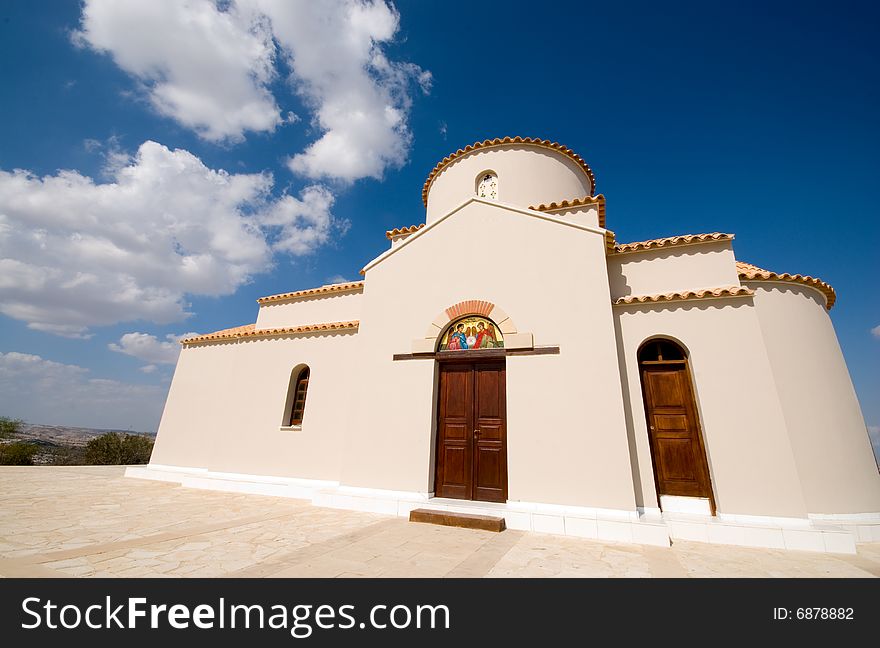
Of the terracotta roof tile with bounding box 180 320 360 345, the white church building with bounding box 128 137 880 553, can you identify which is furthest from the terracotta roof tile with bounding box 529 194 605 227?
the terracotta roof tile with bounding box 180 320 360 345

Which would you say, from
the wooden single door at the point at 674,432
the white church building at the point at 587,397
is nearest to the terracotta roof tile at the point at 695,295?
the white church building at the point at 587,397

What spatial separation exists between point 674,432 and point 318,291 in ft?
35.5

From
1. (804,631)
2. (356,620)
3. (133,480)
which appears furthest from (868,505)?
(133,480)

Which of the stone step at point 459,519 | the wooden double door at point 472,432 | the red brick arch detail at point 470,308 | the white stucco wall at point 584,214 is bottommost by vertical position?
the stone step at point 459,519

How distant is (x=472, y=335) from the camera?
8.20 meters

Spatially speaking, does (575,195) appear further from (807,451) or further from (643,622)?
(643,622)

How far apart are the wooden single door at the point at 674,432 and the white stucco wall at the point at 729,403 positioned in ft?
0.75

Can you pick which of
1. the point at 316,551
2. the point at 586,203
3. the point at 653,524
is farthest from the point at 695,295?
the point at 316,551

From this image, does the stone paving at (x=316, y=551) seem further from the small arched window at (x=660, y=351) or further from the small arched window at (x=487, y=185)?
the small arched window at (x=487, y=185)

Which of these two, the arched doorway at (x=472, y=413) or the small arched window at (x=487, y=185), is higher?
the small arched window at (x=487, y=185)

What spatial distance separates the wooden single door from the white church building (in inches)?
1.1

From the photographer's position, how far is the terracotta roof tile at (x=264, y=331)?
10680mm

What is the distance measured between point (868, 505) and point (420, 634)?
852 centimetres

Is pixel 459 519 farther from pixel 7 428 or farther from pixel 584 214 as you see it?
pixel 7 428
